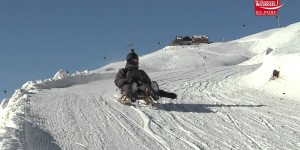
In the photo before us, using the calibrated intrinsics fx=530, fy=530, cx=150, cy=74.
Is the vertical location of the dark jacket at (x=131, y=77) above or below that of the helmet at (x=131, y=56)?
below

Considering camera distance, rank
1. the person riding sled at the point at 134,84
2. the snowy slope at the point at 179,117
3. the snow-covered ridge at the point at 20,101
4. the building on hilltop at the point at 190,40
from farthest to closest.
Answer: the building on hilltop at the point at 190,40 → the person riding sled at the point at 134,84 → the snowy slope at the point at 179,117 → the snow-covered ridge at the point at 20,101

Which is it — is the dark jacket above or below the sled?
above

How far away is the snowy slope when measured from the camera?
324 inches

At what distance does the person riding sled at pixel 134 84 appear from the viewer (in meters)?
12.4

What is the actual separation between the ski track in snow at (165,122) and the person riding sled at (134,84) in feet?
0.99

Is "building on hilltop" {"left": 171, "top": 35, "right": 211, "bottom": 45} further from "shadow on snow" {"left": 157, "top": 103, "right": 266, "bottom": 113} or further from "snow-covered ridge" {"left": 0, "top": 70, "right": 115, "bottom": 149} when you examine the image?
"shadow on snow" {"left": 157, "top": 103, "right": 266, "bottom": 113}

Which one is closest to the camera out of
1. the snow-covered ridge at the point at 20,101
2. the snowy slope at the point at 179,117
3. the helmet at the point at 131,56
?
the snow-covered ridge at the point at 20,101

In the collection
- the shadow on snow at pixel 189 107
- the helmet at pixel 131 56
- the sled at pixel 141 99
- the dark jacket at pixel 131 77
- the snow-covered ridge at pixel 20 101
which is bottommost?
the shadow on snow at pixel 189 107

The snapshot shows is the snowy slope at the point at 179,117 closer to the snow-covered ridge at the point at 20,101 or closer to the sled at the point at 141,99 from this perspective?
the snow-covered ridge at the point at 20,101

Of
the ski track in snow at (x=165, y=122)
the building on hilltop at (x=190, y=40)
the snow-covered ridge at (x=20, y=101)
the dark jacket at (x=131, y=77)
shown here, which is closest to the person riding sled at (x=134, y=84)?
the dark jacket at (x=131, y=77)

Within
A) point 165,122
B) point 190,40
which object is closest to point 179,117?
point 165,122

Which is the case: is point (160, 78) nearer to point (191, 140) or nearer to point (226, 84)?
point (226, 84)

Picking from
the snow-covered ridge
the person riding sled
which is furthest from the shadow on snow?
the snow-covered ridge

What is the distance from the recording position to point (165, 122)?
33.2ft
